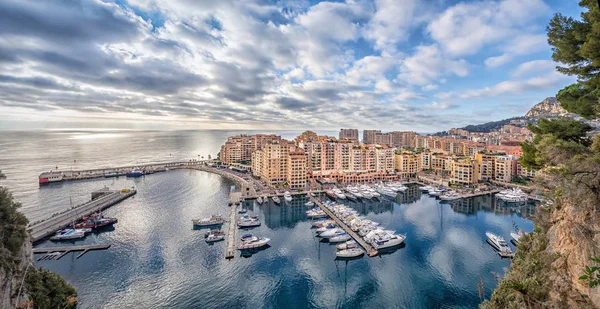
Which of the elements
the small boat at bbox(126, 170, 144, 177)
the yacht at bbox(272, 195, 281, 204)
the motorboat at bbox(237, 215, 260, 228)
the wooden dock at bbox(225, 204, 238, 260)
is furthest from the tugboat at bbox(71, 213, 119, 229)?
the small boat at bbox(126, 170, 144, 177)

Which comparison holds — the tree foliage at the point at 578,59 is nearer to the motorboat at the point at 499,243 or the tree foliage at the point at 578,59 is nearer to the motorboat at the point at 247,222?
the motorboat at the point at 499,243

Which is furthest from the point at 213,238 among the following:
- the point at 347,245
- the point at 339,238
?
the point at 347,245

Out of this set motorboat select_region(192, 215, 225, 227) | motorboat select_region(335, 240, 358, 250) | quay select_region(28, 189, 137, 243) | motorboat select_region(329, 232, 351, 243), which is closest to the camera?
motorboat select_region(335, 240, 358, 250)

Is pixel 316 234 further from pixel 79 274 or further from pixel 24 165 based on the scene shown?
pixel 24 165

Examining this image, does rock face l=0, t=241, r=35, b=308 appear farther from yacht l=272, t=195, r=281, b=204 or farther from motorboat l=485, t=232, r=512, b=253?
motorboat l=485, t=232, r=512, b=253

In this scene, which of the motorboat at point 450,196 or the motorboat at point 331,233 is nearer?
the motorboat at point 331,233

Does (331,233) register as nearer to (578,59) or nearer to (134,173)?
(578,59)

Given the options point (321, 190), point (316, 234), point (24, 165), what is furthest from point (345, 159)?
point (24, 165)

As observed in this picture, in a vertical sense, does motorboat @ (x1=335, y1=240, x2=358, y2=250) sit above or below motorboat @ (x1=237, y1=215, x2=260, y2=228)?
below

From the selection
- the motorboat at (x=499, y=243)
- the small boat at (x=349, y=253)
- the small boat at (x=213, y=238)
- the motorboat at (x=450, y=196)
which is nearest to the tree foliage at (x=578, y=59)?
the small boat at (x=349, y=253)
